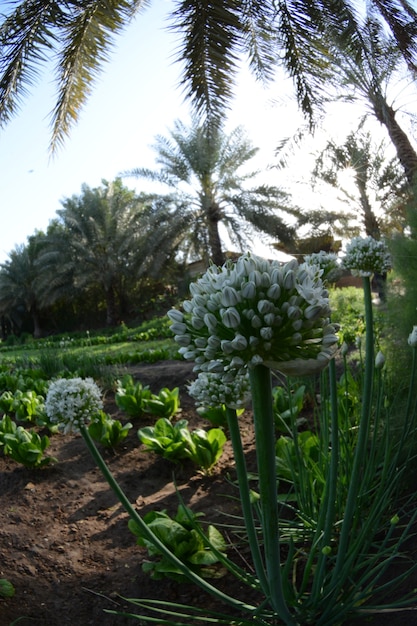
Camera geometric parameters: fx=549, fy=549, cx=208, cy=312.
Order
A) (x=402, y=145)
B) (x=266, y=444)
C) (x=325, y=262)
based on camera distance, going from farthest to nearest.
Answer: (x=402, y=145)
(x=325, y=262)
(x=266, y=444)

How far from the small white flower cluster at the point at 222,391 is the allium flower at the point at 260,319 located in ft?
1.61

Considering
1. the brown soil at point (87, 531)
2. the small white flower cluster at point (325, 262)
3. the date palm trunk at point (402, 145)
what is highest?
the date palm trunk at point (402, 145)

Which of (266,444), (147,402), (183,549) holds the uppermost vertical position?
(266,444)

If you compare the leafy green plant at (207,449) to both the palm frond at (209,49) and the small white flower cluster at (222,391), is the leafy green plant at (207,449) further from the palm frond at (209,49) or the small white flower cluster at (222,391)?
the palm frond at (209,49)

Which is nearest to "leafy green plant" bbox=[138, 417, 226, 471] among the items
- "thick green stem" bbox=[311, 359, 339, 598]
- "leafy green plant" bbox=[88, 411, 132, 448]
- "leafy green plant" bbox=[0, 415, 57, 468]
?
"leafy green plant" bbox=[88, 411, 132, 448]

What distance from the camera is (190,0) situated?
21.2ft

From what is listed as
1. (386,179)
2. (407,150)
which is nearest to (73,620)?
(407,150)

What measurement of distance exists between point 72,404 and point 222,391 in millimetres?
567

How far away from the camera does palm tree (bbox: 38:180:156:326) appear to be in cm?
2588

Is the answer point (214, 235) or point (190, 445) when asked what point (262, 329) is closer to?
point (190, 445)

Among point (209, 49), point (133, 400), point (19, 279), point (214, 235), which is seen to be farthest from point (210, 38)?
point (19, 279)

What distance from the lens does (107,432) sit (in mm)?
4727

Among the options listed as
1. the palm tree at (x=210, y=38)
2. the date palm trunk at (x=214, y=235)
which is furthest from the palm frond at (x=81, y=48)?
the date palm trunk at (x=214, y=235)

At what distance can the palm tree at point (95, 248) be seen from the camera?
84.9 ft
